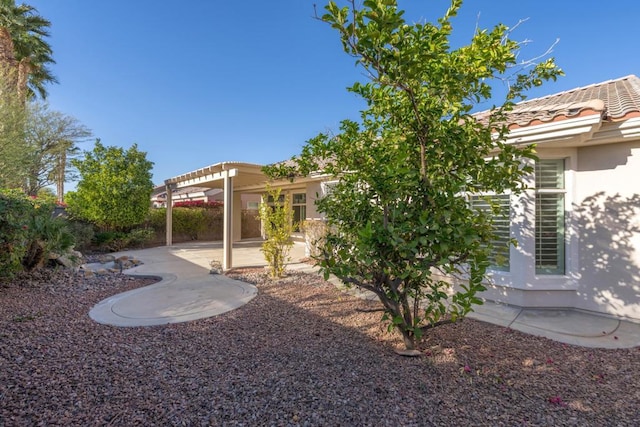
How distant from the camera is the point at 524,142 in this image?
16.9 ft

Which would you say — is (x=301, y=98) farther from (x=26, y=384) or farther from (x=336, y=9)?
(x=26, y=384)

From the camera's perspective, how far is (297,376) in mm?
3121

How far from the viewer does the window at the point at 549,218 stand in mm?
5477

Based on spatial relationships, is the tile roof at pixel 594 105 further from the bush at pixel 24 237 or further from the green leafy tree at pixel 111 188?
the green leafy tree at pixel 111 188

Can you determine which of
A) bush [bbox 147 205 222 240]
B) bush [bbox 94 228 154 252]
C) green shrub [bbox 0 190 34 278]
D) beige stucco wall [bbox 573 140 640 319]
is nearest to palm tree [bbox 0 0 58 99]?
bush [bbox 147 205 222 240]

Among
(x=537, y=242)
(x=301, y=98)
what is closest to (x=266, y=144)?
(x=301, y=98)

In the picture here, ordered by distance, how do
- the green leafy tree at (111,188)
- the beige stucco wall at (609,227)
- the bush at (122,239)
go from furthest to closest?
1. the bush at (122,239)
2. the green leafy tree at (111,188)
3. the beige stucco wall at (609,227)

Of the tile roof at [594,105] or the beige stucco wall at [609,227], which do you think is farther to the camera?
the beige stucco wall at [609,227]

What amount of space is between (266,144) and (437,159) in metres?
16.0

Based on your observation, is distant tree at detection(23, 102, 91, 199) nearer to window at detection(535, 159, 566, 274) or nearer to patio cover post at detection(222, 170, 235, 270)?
patio cover post at detection(222, 170, 235, 270)

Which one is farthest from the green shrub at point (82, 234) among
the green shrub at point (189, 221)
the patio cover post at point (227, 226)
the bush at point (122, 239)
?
the patio cover post at point (227, 226)

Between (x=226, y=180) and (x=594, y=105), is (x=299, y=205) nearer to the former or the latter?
(x=226, y=180)

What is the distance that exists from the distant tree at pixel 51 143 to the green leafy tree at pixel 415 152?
2203 cm

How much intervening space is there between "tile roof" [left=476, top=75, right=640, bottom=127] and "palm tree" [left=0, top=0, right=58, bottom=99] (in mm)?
21761
